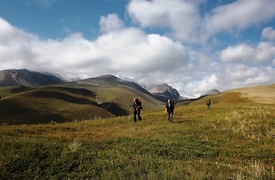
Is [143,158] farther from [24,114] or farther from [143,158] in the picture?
[24,114]

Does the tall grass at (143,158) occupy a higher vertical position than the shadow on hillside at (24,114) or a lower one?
higher

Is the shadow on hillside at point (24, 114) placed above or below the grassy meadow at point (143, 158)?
below

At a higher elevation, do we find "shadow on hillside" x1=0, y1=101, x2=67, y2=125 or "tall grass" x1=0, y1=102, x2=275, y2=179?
"tall grass" x1=0, y1=102, x2=275, y2=179

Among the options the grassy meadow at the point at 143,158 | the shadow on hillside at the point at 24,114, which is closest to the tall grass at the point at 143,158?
the grassy meadow at the point at 143,158

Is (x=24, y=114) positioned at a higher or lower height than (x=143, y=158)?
lower

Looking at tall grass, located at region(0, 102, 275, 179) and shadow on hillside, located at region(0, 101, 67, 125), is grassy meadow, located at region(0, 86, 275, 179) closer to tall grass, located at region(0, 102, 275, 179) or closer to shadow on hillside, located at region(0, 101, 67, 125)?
tall grass, located at region(0, 102, 275, 179)

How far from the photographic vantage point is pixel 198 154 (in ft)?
31.6

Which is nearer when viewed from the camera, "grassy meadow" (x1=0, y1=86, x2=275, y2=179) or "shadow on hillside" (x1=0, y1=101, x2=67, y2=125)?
"grassy meadow" (x1=0, y1=86, x2=275, y2=179)

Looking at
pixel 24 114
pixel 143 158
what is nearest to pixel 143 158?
pixel 143 158

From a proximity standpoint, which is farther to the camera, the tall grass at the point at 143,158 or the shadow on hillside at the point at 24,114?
the shadow on hillside at the point at 24,114

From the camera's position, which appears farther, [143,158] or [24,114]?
[24,114]

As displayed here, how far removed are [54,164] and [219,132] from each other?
13223 millimetres

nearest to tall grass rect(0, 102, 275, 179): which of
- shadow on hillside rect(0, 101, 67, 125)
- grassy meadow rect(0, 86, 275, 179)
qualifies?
grassy meadow rect(0, 86, 275, 179)

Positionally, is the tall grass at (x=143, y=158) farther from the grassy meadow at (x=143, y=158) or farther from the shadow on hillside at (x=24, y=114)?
the shadow on hillside at (x=24, y=114)
